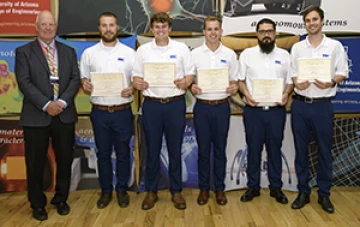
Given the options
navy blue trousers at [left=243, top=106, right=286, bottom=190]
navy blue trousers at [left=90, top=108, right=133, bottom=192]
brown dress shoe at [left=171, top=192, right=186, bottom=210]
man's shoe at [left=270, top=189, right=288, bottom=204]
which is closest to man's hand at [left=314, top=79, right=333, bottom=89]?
navy blue trousers at [left=243, top=106, right=286, bottom=190]

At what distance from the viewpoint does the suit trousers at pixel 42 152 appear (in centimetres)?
331

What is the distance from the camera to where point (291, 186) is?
13.5 ft

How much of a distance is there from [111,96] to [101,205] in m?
1.05

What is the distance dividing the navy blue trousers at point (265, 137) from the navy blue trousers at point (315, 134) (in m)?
0.16

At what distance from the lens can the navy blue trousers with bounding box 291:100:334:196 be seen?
342 cm

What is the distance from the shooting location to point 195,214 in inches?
136

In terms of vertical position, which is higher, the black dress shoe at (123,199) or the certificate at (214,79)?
the certificate at (214,79)

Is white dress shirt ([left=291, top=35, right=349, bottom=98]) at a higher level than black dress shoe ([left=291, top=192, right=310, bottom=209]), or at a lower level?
higher

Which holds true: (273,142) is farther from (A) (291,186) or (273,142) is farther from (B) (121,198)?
(B) (121,198)

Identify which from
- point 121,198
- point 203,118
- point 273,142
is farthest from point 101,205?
point 273,142

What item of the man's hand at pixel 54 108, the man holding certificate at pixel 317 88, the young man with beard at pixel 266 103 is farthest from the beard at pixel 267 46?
the man's hand at pixel 54 108

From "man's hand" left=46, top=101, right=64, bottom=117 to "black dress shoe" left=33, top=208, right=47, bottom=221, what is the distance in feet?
2.93

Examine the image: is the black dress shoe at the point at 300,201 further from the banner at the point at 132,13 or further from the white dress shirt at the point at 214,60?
the banner at the point at 132,13

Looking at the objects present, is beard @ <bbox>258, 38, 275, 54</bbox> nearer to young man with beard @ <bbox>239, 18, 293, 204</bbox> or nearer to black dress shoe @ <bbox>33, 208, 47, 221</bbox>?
young man with beard @ <bbox>239, 18, 293, 204</bbox>
